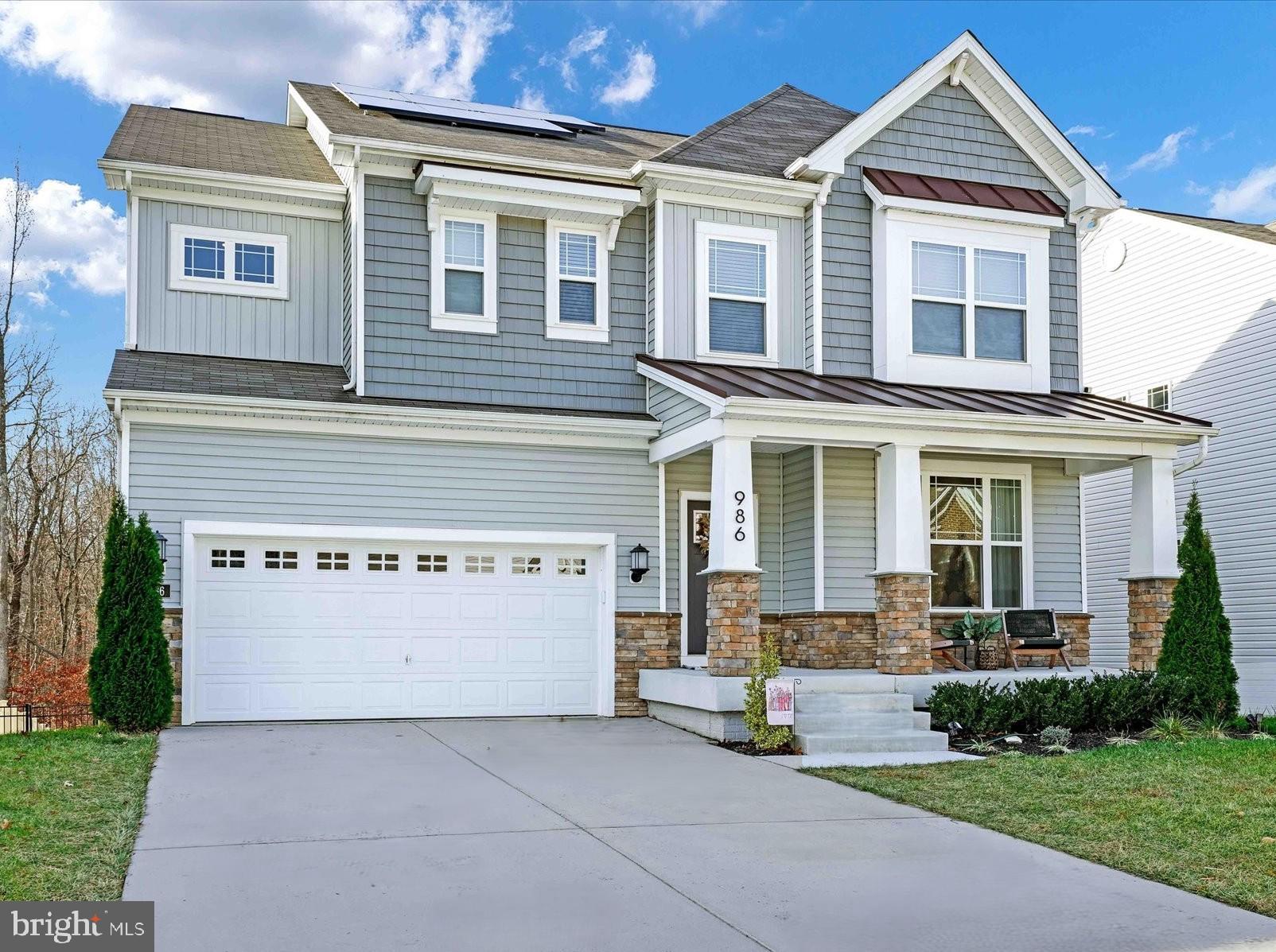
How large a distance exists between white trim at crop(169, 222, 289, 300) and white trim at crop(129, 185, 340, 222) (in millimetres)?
273

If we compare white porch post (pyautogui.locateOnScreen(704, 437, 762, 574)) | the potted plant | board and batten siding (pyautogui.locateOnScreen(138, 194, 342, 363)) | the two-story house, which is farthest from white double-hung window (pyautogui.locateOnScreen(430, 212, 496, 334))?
the potted plant

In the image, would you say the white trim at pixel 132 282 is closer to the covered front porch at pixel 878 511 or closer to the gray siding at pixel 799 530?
the covered front porch at pixel 878 511

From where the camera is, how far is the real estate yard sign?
465 inches

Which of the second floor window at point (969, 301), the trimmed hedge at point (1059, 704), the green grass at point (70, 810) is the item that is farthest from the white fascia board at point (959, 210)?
the green grass at point (70, 810)

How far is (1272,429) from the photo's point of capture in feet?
60.0

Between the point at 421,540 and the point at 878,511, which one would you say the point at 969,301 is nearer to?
the point at 878,511

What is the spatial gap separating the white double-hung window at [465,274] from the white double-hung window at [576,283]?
2.30 feet

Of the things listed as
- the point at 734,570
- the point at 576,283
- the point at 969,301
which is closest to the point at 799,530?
the point at 734,570

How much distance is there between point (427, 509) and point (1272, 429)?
12.5 metres

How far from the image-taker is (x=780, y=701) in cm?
1186

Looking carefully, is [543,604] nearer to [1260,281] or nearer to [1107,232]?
[1260,281]

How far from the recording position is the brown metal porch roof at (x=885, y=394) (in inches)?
529

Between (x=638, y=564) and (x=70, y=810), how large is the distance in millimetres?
7463

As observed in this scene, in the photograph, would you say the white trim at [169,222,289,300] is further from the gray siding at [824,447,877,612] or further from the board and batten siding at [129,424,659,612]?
the gray siding at [824,447,877,612]
